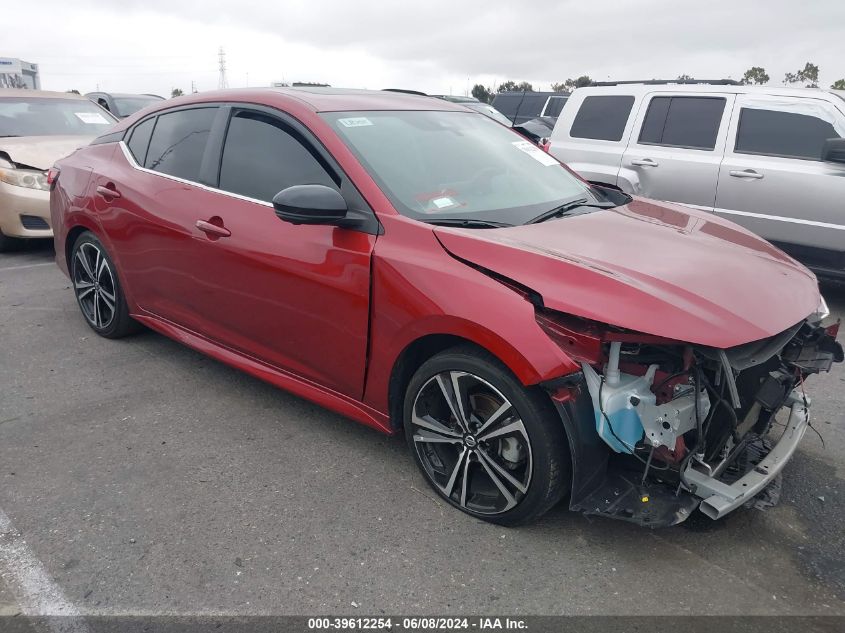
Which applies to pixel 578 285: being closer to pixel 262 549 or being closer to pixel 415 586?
pixel 415 586

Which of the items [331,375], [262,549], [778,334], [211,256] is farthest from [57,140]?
[778,334]

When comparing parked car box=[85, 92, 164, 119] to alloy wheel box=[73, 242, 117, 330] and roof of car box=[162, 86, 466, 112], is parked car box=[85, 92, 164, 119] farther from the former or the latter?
roof of car box=[162, 86, 466, 112]

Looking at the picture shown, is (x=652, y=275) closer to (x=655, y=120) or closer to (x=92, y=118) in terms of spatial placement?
(x=655, y=120)

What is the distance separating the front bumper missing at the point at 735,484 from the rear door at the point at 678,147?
389 cm

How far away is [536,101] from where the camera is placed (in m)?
16.2

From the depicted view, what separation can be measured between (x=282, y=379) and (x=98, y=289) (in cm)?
202

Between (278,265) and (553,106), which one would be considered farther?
(553,106)

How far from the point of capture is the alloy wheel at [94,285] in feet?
15.1

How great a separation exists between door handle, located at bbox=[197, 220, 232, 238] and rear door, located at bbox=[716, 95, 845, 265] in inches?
177

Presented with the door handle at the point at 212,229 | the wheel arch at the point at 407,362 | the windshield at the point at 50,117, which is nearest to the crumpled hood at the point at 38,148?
the windshield at the point at 50,117

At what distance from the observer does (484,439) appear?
271 centimetres

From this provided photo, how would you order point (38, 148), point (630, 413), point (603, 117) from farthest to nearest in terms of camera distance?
point (38, 148) < point (603, 117) < point (630, 413)

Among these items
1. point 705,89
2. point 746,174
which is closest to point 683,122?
point 705,89

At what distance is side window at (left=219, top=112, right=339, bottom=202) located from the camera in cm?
326
